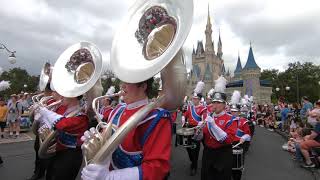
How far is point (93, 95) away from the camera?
4.42m

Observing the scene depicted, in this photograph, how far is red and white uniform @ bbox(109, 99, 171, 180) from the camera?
2.11 metres

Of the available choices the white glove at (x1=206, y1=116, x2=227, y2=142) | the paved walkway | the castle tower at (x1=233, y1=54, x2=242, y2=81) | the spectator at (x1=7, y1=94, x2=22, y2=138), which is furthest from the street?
the castle tower at (x1=233, y1=54, x2=242, y2=81)

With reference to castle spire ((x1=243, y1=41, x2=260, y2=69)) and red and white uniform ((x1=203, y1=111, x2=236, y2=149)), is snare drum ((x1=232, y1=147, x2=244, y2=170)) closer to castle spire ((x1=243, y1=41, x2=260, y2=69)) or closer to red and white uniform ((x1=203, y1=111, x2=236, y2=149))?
red and white uniform ((x1=203, y1=111, x2=236, y2=149))

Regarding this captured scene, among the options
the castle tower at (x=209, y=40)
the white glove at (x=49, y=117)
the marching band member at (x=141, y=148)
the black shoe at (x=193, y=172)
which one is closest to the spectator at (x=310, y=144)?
the black shoe at (x=193, y=172)

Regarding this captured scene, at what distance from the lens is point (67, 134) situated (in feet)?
13.6

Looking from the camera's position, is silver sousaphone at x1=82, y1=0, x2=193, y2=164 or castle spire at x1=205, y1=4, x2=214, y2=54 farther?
castle spire at x1=205, y1=4, x2=214, y2=54

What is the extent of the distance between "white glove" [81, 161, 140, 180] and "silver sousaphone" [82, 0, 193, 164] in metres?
0.04

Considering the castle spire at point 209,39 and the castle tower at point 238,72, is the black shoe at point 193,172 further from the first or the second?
the castle spire at point 209,39

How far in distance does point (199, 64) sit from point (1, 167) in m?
117

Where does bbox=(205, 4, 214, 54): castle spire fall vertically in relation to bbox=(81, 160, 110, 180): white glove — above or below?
above

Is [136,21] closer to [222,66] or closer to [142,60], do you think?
[142,60]

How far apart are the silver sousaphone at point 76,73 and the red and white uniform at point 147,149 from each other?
147 cm

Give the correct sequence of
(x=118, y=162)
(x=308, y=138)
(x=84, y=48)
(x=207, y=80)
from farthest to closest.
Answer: (x=207, y=80), (x=308, y=138), (x=84, y=48), (x=118, y=162)

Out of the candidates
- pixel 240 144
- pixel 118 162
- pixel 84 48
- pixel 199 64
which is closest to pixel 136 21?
pixel 118 162
